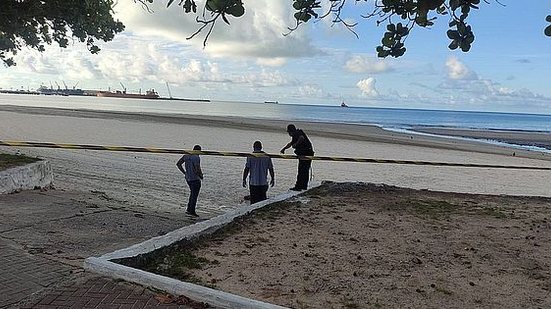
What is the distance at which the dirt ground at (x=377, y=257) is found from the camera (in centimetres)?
456

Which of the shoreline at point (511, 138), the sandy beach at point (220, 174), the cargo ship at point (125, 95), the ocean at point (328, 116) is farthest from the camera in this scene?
the cargo ship at point (125, 95)

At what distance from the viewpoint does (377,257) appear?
5.57 metres

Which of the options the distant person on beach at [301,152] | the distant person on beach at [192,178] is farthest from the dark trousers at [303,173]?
the distant person on beach at [192,178]

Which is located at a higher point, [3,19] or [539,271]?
[3,19]

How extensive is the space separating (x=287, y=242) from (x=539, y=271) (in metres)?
2.63

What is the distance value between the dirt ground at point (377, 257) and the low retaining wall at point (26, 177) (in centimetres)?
463

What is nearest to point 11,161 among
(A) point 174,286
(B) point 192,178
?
(B) point 192,178

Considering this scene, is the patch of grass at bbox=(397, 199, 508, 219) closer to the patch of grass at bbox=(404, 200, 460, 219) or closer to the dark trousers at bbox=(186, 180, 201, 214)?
the patch of grass at bbox=(404, 200, 460, 219)

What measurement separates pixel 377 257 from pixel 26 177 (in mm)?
6977

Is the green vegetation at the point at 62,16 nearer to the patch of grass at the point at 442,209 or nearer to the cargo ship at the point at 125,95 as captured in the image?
the patch of grass at the point at 442,209

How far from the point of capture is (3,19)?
11.9m

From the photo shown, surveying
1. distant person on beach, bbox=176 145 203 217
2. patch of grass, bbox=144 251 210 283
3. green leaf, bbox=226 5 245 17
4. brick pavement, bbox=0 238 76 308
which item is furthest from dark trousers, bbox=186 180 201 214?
green leaf, bbox=226 5 245 17

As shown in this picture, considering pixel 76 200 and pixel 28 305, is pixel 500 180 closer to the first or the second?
pixel 76 200

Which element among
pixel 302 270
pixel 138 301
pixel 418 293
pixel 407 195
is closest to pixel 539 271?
pixel 418 293
